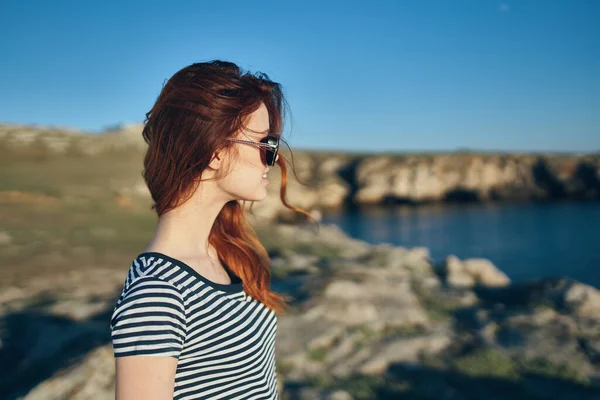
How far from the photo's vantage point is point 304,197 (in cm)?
6475

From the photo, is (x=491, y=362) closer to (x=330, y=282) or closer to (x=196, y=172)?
(x=330, y=282)

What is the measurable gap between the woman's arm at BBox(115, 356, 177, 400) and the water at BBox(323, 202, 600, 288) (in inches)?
996

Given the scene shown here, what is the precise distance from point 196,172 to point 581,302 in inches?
316

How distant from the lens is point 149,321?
145 centimetres

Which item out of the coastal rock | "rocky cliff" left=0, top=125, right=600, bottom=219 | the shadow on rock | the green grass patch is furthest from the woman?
"rocky cliff" left=0, top=125, right=600, bottom=219

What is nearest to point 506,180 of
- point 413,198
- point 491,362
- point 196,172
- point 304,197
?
point 413,198

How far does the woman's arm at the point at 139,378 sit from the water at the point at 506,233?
2531cm

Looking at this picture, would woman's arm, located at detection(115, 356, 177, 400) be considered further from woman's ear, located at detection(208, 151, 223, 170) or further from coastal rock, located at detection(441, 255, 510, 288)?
coastal rock, located at detection(441, 255, 510, 288)

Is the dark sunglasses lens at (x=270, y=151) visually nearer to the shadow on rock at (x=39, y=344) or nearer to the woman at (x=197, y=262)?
the woman at (x=197, y=262)

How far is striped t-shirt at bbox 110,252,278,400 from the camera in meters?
1.45

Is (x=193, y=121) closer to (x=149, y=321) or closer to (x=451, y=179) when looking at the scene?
(x=149, y=321)

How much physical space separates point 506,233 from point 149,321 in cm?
4612

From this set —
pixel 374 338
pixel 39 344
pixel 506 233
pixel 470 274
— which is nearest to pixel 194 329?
pixel 39 344

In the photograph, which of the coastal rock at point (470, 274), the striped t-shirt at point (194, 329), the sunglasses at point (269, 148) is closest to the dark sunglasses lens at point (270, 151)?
the sunglasses at point (269, 148)
